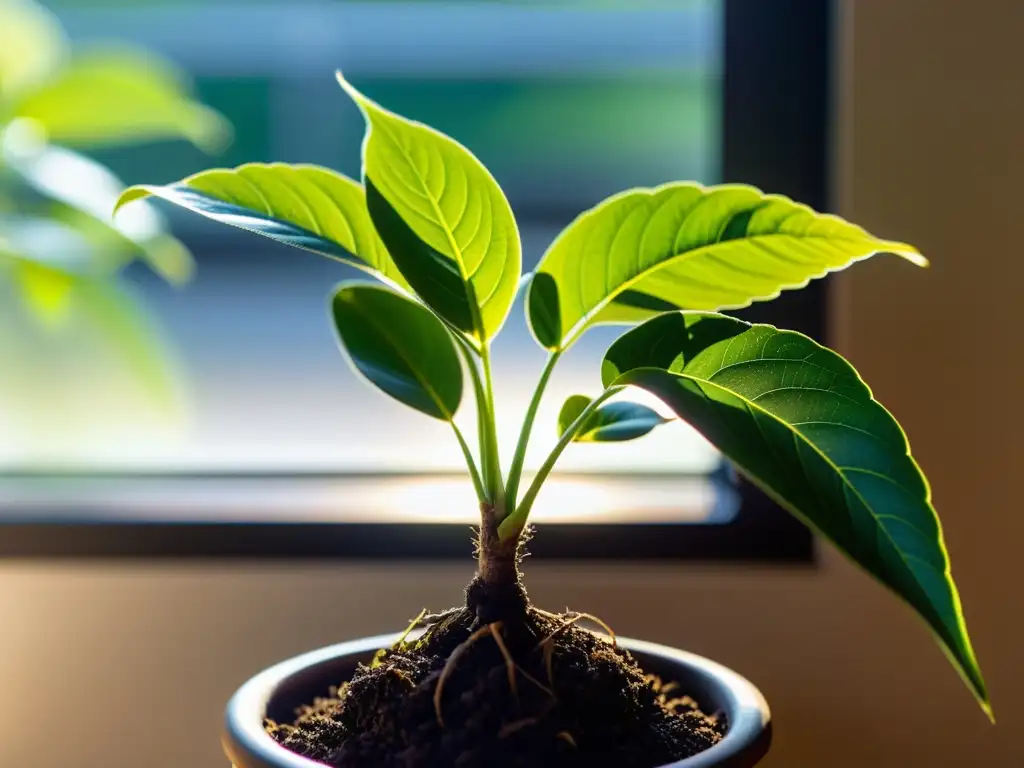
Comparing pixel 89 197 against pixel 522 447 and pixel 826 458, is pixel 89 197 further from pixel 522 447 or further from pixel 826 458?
pixel 826 458

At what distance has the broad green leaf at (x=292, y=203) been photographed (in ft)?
1.74

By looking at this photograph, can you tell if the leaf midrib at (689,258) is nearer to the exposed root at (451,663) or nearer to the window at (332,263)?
the exposed root at (451,663)

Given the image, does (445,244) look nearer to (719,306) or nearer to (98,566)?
(719,306)

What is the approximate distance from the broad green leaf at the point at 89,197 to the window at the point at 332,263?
7.7 inches

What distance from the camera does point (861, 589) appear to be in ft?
2.66

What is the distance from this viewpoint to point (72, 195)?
2.81 ft

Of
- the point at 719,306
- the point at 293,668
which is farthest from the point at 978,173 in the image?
the point at 293,668

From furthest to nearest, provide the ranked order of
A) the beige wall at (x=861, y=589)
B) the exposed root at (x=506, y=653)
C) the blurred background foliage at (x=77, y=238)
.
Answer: the blurred background foliage at (x=77, y=238) < the beige wall at (x=861, y=589) < the exposed root at (x=506, y=653)

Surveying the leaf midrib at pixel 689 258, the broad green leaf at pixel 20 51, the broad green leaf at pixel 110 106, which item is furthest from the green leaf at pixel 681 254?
the broad green leaf at pixel 20 51

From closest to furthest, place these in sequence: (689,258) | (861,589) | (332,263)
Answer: (689,258) → (861,589) → (332,263)

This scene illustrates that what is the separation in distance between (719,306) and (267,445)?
78cm

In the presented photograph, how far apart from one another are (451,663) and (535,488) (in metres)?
0.11

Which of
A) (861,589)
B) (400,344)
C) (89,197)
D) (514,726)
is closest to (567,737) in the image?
(514,726)

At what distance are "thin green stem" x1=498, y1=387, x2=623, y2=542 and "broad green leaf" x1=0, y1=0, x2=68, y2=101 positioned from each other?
81 cm
